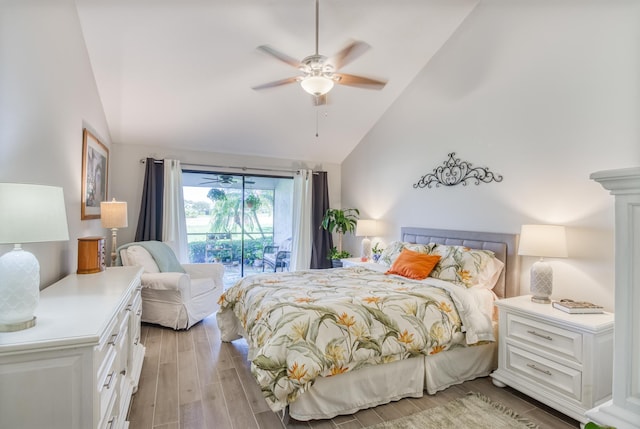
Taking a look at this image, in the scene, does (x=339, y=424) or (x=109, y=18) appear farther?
(x=109, y=18)

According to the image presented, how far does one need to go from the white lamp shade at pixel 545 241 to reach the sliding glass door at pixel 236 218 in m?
3.96

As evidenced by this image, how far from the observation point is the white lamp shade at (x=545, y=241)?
2.47m

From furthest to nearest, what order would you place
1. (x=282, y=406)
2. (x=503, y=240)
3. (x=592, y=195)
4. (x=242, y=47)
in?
(x=242, y=47) → (x=503, y=240) → (x=592, y=195) → (x=282, y=406)

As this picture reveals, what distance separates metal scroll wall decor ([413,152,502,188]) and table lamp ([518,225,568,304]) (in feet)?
2.52

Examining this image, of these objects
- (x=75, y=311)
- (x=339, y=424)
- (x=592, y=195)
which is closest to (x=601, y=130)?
(x=592, y=195)

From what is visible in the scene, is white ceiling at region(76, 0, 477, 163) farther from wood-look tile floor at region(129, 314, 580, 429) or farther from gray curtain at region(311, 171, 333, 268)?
wood-look tile floor at region(129, 314, 580, 429)

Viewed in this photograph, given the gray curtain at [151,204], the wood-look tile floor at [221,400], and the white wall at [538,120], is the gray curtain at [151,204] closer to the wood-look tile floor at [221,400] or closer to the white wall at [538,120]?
the wood-look tile floor at [221,400]

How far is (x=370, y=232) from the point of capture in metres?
4.77

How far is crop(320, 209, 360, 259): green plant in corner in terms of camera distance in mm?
5270

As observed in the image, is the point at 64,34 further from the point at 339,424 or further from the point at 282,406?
the point at 339,424

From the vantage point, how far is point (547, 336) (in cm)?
227

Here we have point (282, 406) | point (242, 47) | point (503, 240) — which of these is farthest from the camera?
point (242, 47)

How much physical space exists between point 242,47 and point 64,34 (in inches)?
57.9

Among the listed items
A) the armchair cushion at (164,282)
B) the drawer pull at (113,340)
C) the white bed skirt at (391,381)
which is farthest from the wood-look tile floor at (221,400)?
the drawer pull at (113,340)
